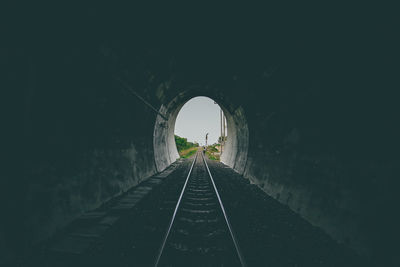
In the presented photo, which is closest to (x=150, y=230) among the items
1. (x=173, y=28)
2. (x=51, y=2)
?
(x=51, y=2)

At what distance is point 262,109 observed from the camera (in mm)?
7227

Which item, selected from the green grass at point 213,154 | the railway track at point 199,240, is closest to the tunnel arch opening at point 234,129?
the railway track at point 199,240

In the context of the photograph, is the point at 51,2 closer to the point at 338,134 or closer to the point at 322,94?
the point at 322,94

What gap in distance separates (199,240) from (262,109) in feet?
18.0

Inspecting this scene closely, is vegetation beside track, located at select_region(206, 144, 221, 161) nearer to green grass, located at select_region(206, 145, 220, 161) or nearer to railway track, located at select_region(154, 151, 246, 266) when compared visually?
green grass, located at select_region(206, 145, 220, 161)

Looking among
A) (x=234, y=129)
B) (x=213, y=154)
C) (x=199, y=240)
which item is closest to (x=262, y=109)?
(x=199, y=240)

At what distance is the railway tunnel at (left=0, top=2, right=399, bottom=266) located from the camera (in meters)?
2.72

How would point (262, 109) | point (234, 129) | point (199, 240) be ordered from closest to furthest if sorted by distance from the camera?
point (199, 240)
point (262, 109)
point (234, 129)

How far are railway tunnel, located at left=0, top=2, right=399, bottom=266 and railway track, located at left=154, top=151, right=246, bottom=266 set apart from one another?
6.28ft

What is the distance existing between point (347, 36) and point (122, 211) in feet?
19.1

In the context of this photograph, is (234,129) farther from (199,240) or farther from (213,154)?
(213,154)

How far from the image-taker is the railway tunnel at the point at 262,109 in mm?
2723

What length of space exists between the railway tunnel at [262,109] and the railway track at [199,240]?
1.91 meters

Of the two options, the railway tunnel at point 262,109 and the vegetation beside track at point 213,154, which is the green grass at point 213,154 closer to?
the vegetation beside track at point 213,154
